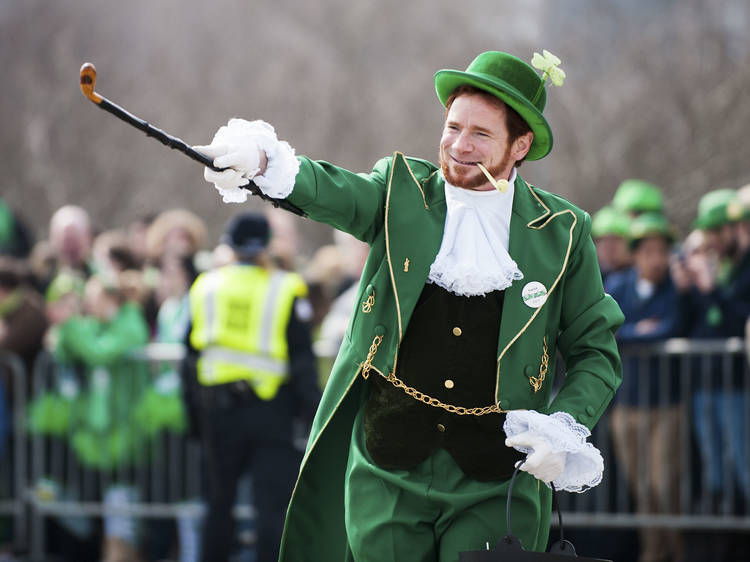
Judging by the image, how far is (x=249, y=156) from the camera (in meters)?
3.42

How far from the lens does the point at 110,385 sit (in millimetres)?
8000

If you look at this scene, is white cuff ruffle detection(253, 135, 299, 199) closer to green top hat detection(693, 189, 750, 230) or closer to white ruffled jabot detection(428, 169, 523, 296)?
white ruffled jabot detection(428, 169, 523, 296)

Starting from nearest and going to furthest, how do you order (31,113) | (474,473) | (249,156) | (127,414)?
(249,156)
(474,473)
(127,414)
(31,113)

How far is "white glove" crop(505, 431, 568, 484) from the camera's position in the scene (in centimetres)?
360

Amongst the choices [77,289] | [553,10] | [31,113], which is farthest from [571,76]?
[77,289]

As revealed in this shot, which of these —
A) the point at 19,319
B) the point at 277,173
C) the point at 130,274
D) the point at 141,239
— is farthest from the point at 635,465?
the point at 277,173

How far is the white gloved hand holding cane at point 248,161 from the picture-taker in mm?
3395

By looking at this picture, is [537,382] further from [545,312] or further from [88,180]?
[88,180]

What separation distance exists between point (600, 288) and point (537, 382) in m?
0.35

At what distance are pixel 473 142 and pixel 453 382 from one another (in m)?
0.67

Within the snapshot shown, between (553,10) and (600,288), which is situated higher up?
Result: (553,10)

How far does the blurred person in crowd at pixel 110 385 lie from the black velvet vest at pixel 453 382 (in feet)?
14.5

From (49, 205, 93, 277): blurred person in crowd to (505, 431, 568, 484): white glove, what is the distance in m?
5.71

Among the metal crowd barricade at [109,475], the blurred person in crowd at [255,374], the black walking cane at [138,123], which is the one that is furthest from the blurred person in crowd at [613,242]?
the black walking cane at [138,123]
